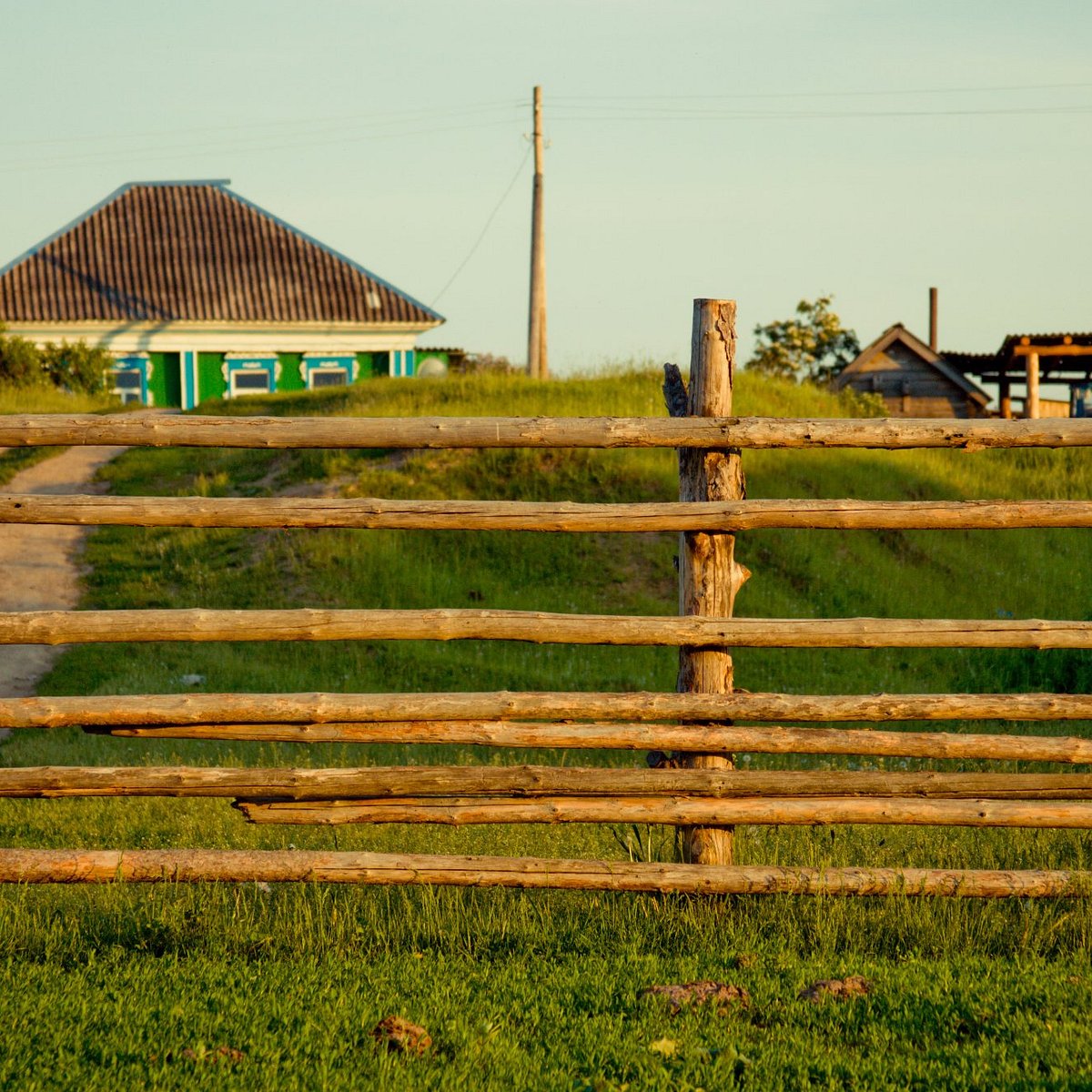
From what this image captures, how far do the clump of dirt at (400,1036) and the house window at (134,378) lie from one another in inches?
1109

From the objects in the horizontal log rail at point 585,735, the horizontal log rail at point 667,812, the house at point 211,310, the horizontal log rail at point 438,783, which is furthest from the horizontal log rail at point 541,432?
the house at point 211,310

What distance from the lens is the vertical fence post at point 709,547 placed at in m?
5.19

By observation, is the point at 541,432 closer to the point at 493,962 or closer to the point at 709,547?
the point at 709,547

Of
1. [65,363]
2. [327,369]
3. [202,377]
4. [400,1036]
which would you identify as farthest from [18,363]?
[400,1036]

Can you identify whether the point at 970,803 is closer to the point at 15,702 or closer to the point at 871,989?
the point at 871,989

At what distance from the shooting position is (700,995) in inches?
157

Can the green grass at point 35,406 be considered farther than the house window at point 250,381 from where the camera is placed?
No

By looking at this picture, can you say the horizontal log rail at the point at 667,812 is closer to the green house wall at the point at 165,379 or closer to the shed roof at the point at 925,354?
the green house wall at the point at 165,379

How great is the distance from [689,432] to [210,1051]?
9.27 ft

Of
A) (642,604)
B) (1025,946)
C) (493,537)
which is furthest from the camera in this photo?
(493,537)

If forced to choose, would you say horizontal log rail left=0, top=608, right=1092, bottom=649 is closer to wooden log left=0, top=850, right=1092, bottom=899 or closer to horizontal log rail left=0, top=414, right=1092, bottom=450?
horizontal log rail left=0, top=414, right=1092, bottom=450

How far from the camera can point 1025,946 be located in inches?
183

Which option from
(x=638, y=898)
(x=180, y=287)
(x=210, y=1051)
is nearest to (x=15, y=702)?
(x=210, y=1051)

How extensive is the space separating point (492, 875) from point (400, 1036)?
4.12ft
